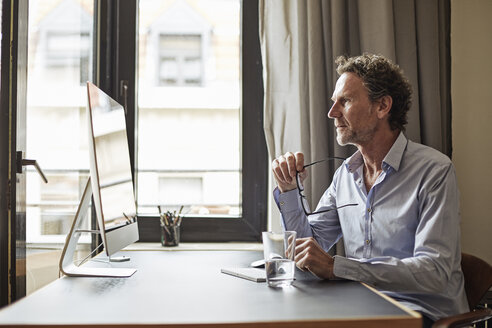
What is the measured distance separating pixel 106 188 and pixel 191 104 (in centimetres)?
128

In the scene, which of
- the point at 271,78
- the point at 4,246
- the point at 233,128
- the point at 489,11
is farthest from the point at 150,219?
the point at 489,11

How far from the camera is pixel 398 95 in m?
1.91

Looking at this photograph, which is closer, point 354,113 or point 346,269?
point 346,269

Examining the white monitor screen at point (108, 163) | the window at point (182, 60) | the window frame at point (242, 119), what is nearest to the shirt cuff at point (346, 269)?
the white monitor screen at point (108, 163)

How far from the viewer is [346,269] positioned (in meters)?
1.34

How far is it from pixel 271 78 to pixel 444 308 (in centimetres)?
123

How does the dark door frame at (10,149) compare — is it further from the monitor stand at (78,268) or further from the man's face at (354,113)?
the man's face at (354,113)

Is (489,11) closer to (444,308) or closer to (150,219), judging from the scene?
(444,308)

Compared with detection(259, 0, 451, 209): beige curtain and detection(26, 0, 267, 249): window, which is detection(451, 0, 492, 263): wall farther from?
detection(26, 0, 267, 249): window

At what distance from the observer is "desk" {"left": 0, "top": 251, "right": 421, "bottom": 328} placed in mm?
933

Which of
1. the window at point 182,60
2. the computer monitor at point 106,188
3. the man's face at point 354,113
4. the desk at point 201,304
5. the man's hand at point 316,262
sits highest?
the window at point 182,60

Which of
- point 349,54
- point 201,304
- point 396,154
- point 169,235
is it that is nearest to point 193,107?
point 169,235

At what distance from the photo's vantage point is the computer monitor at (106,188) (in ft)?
4.17

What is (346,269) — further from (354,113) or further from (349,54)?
(349,54)
